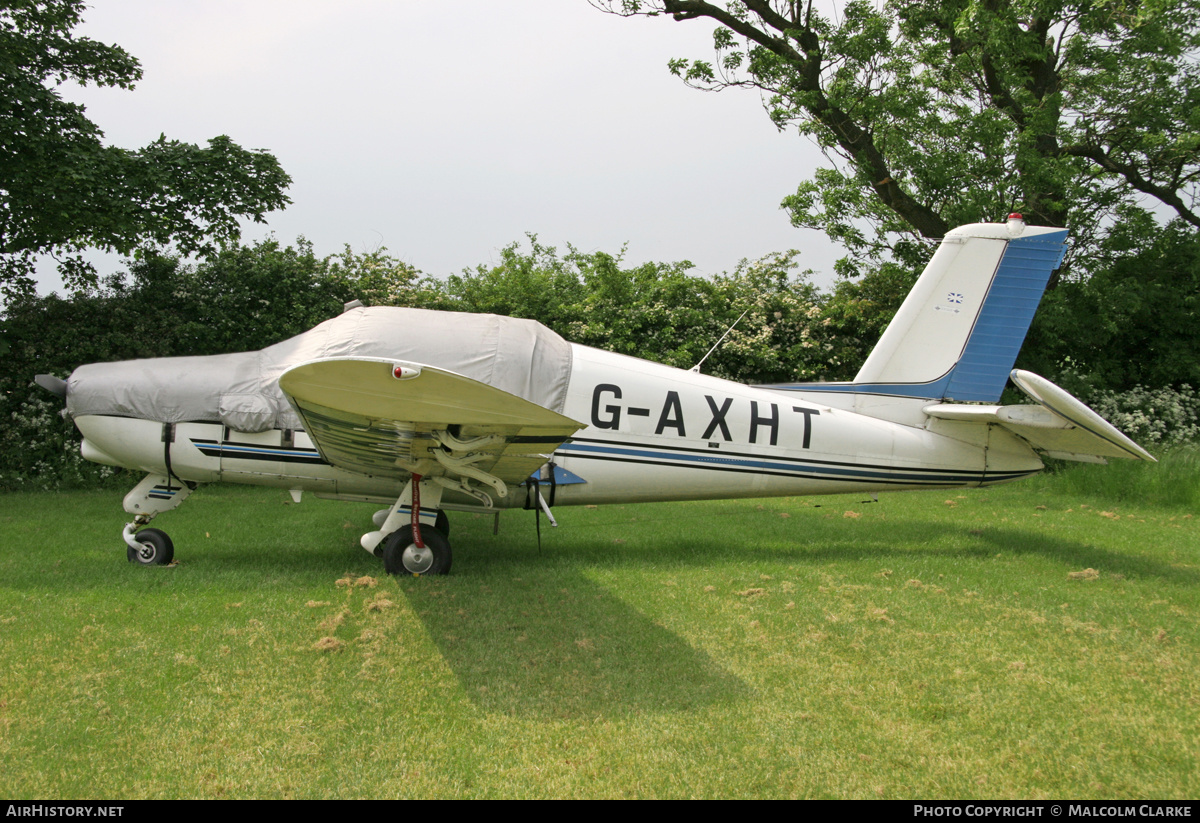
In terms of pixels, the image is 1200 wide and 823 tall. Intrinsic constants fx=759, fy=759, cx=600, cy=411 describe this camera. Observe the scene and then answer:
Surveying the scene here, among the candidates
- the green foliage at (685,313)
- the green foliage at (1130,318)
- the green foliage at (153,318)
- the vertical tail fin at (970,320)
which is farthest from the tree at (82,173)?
the green foliage at (1130,318)

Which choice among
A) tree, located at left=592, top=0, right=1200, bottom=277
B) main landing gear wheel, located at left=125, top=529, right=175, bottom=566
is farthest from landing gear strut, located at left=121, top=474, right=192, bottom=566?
tree, located at left=592, top=0, right=1200, bottom=277

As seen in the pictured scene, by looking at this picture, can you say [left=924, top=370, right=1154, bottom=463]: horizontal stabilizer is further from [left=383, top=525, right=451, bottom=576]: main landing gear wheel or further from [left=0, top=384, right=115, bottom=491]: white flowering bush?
[left=0, top=384, right=115, bottom=491]: white flowering bush

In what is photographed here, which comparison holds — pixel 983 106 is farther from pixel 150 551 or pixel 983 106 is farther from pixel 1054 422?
pixel 150 551

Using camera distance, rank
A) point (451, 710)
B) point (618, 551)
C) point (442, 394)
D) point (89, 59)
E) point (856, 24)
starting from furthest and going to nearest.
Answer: point (856, 24) < point (89, 59) < point (618, 551) < point (442, 394) < point (451, 710)

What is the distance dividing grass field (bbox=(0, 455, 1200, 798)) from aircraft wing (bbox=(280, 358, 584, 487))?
933 mm

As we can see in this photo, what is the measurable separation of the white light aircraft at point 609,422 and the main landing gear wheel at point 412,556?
0.5 inches

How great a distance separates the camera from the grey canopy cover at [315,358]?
19.1 ft

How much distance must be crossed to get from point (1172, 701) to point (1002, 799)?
60.7 inches

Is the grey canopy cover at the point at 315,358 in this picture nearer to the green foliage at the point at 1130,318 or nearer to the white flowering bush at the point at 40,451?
the white flowering bush at the point at 40,451

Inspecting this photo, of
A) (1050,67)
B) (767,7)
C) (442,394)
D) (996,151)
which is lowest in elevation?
(442,394)

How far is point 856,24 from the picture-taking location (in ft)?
41.4

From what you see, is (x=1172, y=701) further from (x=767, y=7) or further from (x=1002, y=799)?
(x=767, y=7)
